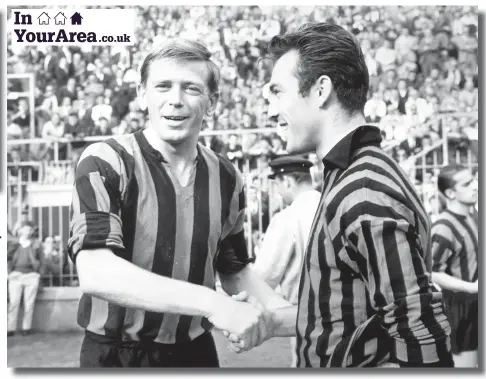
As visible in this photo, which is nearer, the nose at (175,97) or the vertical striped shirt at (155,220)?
the vertical striped shirt at (155,220)

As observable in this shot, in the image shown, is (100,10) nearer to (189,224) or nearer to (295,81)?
(189,224)

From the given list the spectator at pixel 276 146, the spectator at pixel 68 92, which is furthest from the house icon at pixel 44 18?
the spectator at pixel 276 146

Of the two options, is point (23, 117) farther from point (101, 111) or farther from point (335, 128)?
point (335, 128)

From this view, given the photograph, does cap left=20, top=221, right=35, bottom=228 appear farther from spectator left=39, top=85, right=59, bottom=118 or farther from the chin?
the chin

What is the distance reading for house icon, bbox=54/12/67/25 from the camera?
236 cm

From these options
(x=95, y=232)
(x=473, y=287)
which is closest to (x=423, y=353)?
(x=95, y=232)

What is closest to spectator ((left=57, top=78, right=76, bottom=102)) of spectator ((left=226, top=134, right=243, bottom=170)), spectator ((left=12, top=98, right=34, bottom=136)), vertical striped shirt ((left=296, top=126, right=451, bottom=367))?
spectator ((left=12, top=98, right=34, bottom=136))

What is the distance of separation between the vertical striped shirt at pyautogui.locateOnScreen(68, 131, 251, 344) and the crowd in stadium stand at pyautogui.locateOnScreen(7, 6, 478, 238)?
1.33ft

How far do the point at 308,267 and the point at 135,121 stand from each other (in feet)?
4.23

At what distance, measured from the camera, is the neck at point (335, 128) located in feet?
4.57

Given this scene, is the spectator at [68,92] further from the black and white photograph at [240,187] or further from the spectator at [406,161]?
the spectator at [406,161]

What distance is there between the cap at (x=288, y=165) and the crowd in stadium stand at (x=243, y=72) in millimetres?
42

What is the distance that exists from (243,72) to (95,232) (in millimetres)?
1249

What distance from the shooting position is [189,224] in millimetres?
1915
